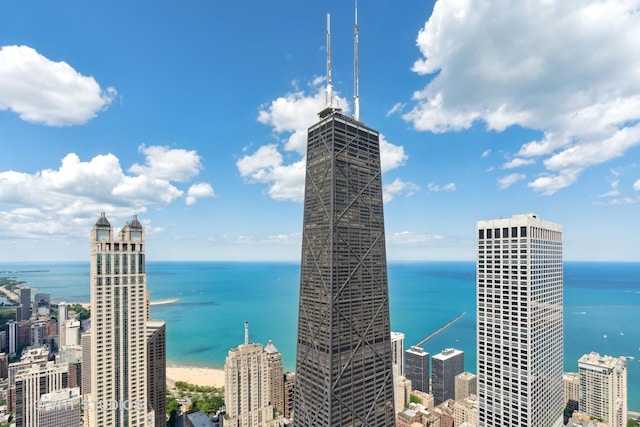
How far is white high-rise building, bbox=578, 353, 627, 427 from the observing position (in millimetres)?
78438

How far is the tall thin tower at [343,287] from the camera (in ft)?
184

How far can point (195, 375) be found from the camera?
12569 centimetres

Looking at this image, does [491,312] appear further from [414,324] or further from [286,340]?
[414,324]

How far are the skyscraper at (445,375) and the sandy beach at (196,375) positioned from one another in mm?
78607

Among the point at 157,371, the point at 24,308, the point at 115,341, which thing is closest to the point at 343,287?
the point at 115,341

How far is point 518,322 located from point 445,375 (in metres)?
73.0

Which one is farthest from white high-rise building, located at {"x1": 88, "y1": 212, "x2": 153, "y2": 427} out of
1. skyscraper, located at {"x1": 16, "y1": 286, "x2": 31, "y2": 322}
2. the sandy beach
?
skyscraper, located at {"x1": 16, "y1": 286, "x2": 31, "y2": 322}

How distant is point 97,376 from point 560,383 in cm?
8112

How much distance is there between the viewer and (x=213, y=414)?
305 feet

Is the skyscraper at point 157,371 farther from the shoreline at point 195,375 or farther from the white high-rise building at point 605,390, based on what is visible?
the white high-rise building at point 605,390

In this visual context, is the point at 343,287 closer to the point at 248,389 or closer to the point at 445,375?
the point at 248,389

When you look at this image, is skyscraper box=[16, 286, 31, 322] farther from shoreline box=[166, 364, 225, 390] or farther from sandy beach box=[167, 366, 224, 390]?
sandy beach box=[167, 366, 224, 390]

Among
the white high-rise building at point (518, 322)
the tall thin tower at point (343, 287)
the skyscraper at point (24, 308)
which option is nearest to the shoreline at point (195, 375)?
the tall thin tower at point (343, 287)

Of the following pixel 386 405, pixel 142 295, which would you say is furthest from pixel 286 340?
pixel 142 295
